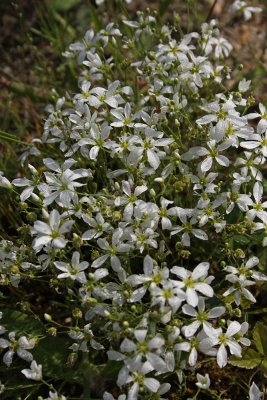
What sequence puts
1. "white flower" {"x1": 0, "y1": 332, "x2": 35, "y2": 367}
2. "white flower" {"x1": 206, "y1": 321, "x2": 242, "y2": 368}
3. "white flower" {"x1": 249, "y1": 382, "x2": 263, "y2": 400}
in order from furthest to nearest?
"white flower" {"x1": 0, "y1": 332, "x2": 35, "y2": 367} < "white flower" {"x1": 249, "y1": 382, "x2": 263, "y2": 400} < "white flower" {"x1": 206, "y1": 321, "x2": 242, "y2": 368}

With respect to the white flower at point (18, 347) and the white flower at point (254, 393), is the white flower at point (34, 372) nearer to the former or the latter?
the white flower at point (18, 347)

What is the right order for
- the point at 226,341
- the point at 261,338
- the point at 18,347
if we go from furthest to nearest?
the point at 261,338 < the point at 18,347 < the point at 226,341

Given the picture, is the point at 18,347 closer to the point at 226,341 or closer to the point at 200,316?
the point at 200,316

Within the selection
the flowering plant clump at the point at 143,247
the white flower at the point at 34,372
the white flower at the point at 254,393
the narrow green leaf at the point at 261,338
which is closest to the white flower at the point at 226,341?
the flowering plant clump at the point at 143,247

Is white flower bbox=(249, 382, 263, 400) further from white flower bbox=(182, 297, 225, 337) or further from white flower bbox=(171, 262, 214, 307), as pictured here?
white flower bbox=(171, 262, 214, 307)

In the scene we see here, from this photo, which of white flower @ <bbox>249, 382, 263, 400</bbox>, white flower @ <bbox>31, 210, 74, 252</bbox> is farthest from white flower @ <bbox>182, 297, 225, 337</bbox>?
white flower @ <bbox>31, 210, 74, 252</bbox>

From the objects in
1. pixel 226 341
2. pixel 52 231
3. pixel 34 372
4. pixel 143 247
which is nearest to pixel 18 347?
pixel 34 372

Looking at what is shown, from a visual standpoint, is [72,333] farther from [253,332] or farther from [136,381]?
[253,332]

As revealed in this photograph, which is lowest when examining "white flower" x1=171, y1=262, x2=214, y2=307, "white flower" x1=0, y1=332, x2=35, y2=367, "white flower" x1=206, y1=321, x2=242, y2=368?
"white flower" x1=206, y1=321, x2=242, y2=368

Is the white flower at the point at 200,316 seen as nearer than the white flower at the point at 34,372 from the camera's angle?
Yes
